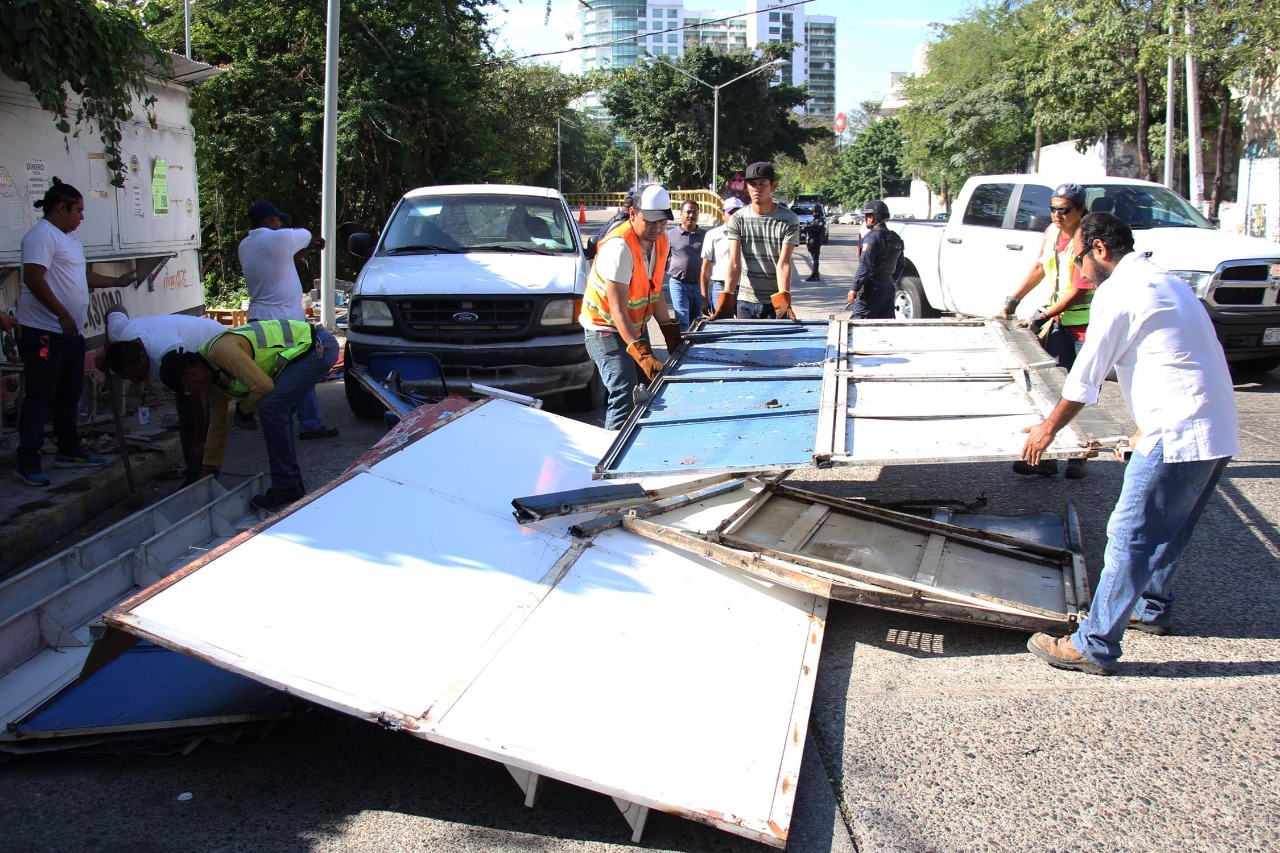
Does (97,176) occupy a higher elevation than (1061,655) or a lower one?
higher

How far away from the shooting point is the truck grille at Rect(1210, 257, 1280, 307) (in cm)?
883

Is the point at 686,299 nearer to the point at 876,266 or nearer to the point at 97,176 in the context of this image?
the point at 876,266

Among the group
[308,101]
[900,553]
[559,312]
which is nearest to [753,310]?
[559,312]

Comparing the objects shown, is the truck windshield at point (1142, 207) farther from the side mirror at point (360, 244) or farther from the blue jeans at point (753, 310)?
the side mirror at point (360, 244)

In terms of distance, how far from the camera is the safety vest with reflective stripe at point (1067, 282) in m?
6.44

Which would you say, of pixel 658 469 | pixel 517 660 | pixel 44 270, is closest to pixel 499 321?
pixel 44 270

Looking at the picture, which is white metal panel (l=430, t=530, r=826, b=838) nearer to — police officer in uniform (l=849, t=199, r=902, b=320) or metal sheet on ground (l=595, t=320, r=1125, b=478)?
metal sheet on ground (l=595, t=320, r=1125, b=478)

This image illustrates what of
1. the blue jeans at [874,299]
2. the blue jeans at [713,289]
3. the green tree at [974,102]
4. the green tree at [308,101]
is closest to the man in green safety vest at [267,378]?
the blue jeans at [713,289]

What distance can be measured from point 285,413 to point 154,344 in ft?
2.61

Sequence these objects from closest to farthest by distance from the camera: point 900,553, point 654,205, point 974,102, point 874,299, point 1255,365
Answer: point 900,553 < point 654,205 < point 874,299 < point 1255,365 < point 974,102

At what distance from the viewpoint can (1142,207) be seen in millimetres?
9828

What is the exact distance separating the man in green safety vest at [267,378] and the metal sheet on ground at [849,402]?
84.4 inches

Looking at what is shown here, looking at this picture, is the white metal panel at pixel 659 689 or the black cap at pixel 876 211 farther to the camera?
the black cap at pixel 876 211

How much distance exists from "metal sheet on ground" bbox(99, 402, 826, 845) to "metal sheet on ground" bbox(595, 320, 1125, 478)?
581 mm
